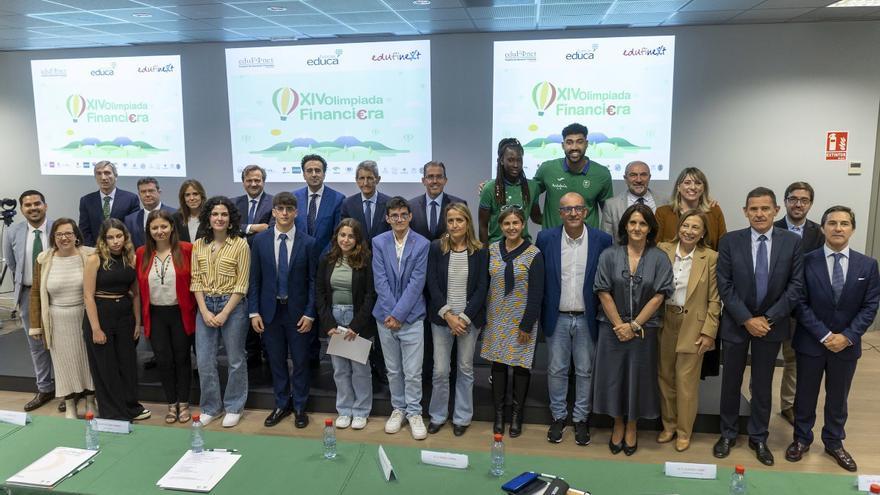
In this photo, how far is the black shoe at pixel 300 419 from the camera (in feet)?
13.1

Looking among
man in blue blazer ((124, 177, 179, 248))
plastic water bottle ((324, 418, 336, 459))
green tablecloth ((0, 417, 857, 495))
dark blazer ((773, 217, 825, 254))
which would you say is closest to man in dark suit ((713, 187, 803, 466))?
dark blazer ((773, 217, 825, 254))

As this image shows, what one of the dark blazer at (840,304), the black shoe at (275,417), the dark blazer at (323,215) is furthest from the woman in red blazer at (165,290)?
the dark blazer at (840,304)

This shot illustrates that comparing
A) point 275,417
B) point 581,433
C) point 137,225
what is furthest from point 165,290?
point 581,433

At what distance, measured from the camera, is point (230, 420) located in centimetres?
402

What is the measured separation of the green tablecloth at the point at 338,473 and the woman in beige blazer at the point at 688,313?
49.5 inches

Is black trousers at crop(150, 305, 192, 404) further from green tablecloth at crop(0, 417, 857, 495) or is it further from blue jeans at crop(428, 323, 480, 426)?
blue jeans at crop(428, 323, 480, 426)

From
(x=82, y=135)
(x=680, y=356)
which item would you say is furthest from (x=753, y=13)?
(x=82, y=135)

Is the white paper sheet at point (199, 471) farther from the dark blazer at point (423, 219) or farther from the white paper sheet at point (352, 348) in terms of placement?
the dark blazer at point (423, 219)

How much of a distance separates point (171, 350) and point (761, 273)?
3.84 m

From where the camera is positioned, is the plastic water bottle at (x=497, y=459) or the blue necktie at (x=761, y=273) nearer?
the plastic water bottle at (x=497, y=459)

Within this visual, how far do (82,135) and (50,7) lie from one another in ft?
8.49

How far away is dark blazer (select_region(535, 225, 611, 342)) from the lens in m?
3.53

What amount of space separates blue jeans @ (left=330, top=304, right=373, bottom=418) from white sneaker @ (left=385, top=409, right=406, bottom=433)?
0.20m

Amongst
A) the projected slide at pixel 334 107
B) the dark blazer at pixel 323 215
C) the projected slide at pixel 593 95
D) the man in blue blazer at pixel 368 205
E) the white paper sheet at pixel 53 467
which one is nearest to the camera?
the white paper sheet at pixel 53 467
